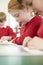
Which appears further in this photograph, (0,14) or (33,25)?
(0,14)

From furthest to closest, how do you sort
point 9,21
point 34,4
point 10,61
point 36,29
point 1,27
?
point 9,21
point 1,27
point 36,29
point 34,4
point 10,61

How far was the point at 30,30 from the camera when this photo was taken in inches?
23.7

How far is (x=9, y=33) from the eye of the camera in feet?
3.78

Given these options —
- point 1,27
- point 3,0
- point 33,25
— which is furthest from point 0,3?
point 33,25

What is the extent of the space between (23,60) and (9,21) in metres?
1.45

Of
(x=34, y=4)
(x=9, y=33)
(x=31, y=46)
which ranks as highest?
(x=34, y=4)

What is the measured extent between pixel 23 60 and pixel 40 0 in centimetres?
17

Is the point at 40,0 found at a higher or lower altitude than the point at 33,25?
higher

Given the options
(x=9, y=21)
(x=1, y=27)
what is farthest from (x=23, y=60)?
(x=9, y=21)

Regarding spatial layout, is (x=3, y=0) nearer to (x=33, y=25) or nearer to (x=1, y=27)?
(x=1, y=27)

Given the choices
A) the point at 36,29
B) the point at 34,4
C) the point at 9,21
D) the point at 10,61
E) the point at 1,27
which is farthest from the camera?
the point at 9,21

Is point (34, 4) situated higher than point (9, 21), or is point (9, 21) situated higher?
point (34, 4)

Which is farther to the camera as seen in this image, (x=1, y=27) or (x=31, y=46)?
(x=1, y=27)

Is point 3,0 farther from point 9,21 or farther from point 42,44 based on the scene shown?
point 42,44
